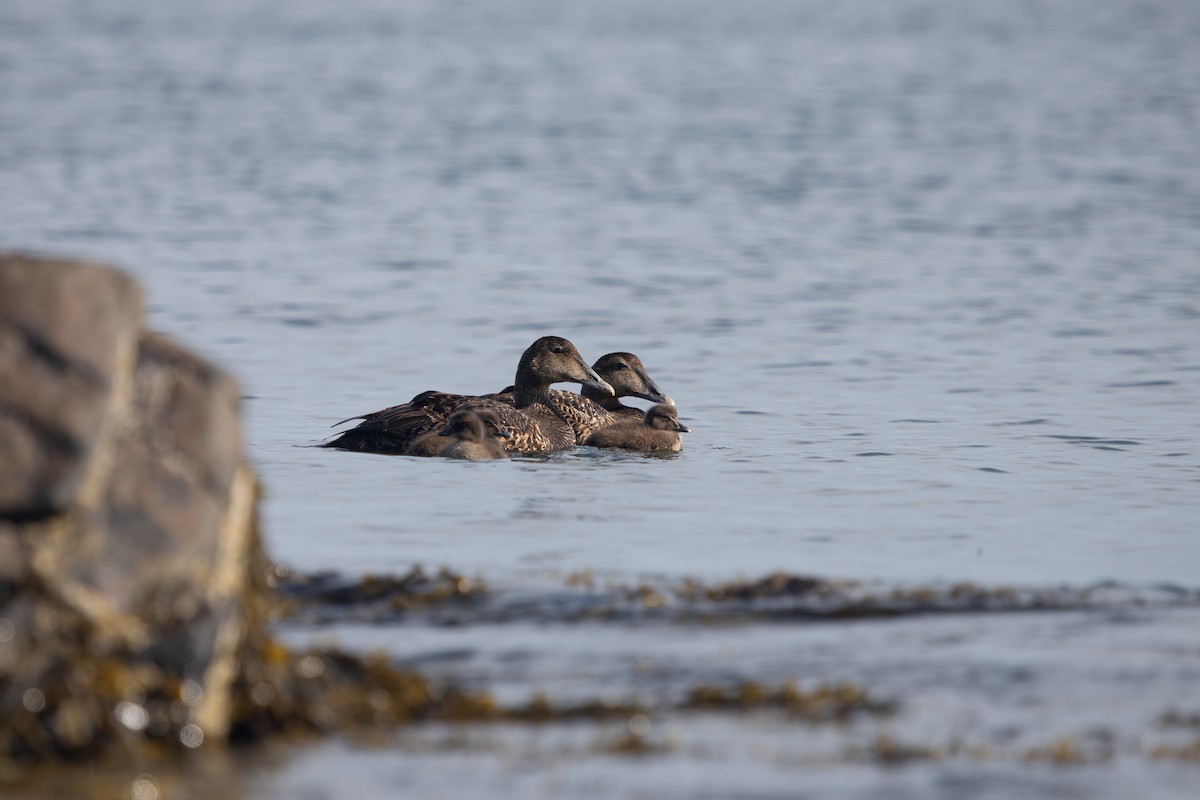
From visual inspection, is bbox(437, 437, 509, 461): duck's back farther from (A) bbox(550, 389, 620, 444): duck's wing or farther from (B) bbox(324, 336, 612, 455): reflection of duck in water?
(A) bbox(550, 389, 620, 444): duck's wing

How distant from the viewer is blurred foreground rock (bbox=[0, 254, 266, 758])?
463 centimetres

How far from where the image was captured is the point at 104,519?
4.71 metres

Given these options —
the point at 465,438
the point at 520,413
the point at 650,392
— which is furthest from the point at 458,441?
the point at 650,392

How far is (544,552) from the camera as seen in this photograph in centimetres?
764

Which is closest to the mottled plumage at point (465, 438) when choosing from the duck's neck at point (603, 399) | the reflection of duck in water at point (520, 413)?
the reflection of duck in water at point (520, 413)

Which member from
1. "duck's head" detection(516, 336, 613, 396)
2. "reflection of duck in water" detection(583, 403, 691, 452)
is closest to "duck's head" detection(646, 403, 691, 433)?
"reflection of duck in water" detection(583, 403, 691, 452)

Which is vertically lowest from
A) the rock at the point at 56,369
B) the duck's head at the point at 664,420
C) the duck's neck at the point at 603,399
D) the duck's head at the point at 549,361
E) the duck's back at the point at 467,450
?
the duck's back at the point at 467,450

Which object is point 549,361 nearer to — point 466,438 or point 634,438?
point 634,438

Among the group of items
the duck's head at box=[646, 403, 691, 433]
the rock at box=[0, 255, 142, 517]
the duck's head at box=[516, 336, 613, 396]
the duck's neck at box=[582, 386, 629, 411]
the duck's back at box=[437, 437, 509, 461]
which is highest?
the rock at box=[0, 255, 142, 517]

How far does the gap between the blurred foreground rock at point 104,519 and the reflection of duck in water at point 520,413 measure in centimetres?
527

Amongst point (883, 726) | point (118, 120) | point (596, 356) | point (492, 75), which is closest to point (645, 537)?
point (883, 726)

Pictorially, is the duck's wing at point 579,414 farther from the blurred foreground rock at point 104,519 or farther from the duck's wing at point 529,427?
the blurred foreground rock at point 104,519

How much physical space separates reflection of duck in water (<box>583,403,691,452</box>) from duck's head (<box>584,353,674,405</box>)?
0.84 meters

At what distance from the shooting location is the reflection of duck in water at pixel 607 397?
1134 cm
